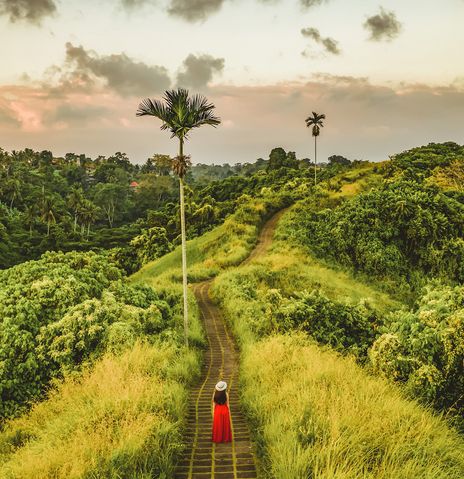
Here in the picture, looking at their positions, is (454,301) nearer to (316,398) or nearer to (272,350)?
(272,350)

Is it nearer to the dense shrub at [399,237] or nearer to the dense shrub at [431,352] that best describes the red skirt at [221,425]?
the dense shrub at [431,352]

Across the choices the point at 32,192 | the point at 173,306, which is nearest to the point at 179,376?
the point at 173,306

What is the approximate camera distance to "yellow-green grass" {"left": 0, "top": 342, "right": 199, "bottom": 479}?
5875mm

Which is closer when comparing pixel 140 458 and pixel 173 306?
pixel 140 458

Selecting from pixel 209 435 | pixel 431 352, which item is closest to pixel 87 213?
pixel 431 352

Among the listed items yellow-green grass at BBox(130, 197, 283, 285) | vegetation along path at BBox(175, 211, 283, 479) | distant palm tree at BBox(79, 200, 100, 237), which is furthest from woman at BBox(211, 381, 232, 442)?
distant palm tree at BBox(79, 200, 100, 237)

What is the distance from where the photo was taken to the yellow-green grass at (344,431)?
563cm

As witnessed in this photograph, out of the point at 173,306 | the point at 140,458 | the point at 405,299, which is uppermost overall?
the point at 140,458

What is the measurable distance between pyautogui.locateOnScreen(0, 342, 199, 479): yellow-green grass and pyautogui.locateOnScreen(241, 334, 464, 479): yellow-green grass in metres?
1.73

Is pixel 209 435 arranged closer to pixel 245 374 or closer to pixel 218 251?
pixel 245 374

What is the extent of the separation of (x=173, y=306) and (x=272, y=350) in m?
9.36

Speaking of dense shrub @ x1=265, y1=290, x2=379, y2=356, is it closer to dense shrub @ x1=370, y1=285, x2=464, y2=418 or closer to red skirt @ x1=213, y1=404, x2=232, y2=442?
dense shrub @ x1=370, y1=285, x2=464, y2=418

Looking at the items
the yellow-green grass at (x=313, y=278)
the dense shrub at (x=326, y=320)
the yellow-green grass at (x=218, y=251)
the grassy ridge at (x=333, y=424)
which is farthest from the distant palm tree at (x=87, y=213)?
the grassy ridge at (x=333, y=424)

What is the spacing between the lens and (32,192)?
89.8 metres
